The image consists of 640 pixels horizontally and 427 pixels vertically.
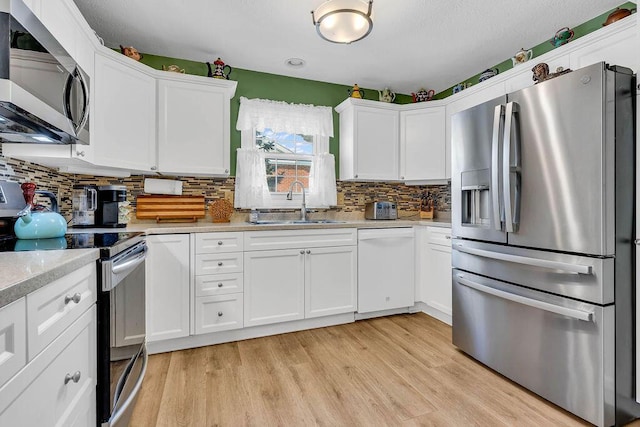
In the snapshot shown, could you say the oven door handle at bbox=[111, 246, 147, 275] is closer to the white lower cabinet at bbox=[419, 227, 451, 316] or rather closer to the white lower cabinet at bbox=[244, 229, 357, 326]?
the white lower cabinet at bbox=[244, 229, 357, 326]

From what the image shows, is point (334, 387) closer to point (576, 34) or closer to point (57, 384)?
point (57, 384)

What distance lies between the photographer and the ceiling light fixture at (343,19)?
6.23 ft

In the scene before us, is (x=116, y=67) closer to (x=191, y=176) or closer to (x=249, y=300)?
(x=191, y=176)

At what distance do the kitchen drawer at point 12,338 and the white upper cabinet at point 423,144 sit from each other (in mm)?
3200

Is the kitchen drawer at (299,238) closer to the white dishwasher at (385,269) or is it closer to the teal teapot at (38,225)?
the white dishwasher at (385,269)

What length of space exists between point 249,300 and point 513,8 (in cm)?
287

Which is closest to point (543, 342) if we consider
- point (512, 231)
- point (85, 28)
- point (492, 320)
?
point (492, 320)

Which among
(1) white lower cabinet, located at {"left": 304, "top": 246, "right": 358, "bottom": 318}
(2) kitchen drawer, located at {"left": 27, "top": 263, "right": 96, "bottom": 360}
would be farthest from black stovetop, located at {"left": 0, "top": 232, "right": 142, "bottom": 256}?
(1) white lower cabinet, located at {"left": 304, "top": 246, "right": 358, "bottom": 318}

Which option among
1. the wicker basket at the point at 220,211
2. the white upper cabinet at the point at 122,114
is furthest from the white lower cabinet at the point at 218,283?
the white upper cabinet at the point at 122,114

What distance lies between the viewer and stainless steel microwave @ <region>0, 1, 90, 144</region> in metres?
1.08

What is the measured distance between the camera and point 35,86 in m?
1.24

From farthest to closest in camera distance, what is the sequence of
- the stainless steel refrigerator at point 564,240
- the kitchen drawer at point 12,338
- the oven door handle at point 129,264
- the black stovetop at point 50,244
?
the stainless steel refrigerator at point 564,240 → the oven door handle at point 129,264 → the black stovetop at point 50,244 → the kitchen drawer at point 12,338

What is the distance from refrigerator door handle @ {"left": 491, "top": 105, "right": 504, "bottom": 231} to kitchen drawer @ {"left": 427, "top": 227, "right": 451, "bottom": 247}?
84cm

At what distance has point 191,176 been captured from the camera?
2.92 m
